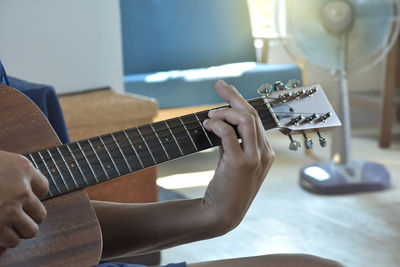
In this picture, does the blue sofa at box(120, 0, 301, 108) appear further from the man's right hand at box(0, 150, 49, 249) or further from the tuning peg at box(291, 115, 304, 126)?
the man's right hand at box(0, 150, 49, 249)

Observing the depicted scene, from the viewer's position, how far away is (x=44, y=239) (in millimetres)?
1002

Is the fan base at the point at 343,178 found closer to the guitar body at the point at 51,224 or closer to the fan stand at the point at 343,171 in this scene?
the fan stand at the point at 343,171

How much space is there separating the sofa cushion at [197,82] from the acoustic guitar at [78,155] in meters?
2.62

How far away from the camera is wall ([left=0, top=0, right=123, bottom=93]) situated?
99.9 inches

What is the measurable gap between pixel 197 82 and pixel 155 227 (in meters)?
2.74

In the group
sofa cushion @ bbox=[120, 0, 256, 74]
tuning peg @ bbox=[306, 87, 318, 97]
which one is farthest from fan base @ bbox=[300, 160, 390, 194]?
tuning peg @ bbox=[306, 87, 318, 97]

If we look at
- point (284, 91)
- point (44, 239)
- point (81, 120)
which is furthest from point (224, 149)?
point (81, 120)

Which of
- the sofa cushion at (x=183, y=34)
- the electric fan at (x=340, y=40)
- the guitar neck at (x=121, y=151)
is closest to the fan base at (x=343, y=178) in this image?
the electric fan at (x=340, y=40)

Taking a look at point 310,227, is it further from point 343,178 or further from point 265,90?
point 265,90

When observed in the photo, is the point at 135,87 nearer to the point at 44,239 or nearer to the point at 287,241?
the point at 287,241

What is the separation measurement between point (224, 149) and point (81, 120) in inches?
52.4

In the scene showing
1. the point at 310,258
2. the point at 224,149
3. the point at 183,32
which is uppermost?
the point at 224,149

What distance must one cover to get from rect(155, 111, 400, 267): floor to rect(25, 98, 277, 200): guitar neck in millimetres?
1342

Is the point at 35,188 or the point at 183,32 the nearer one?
the point at 35,188
